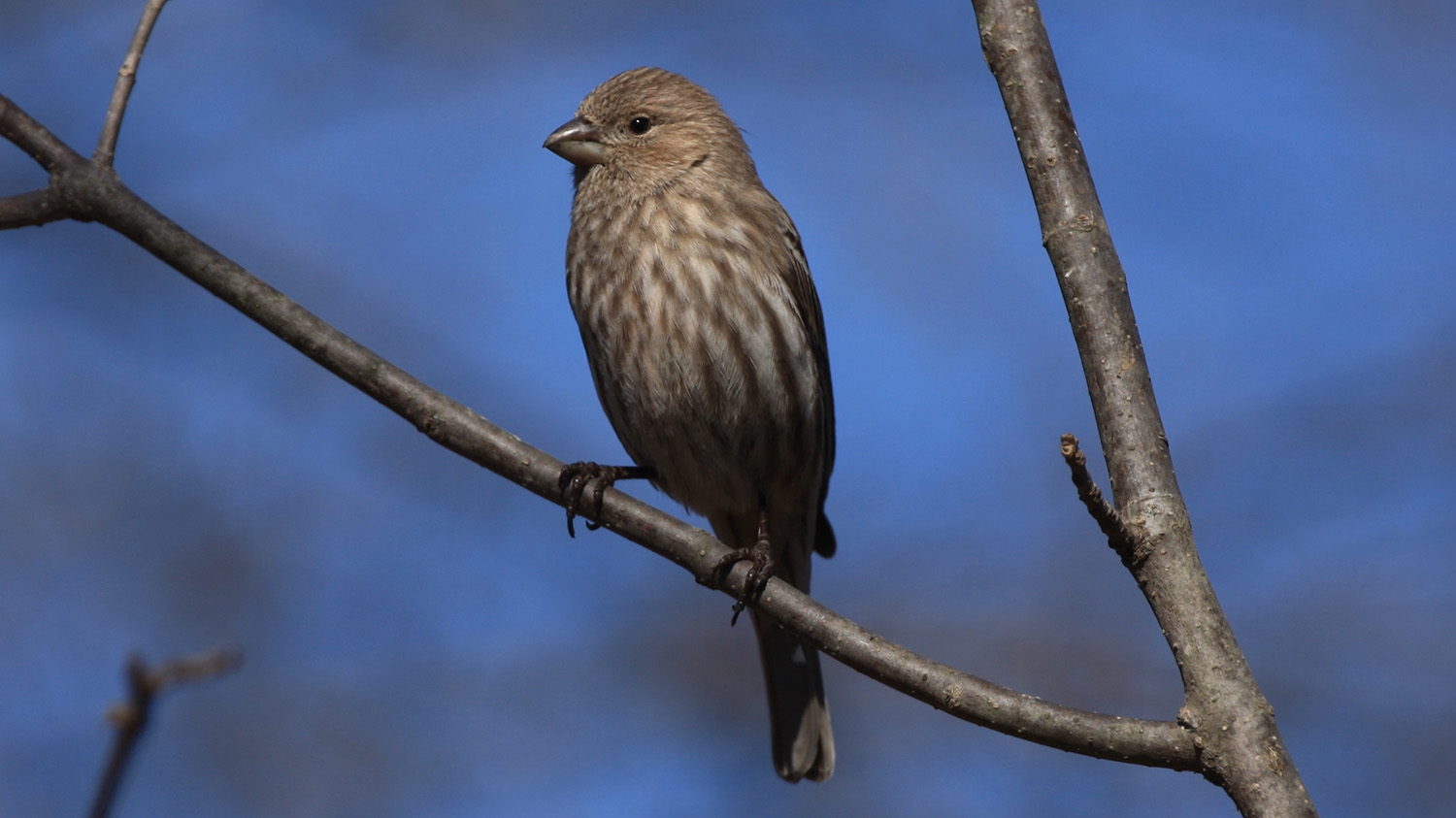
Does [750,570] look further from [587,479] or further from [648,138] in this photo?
[648,138]

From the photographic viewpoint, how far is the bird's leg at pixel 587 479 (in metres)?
4.22

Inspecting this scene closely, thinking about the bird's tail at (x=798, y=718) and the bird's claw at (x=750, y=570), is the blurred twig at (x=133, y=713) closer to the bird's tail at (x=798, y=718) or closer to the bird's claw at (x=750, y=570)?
the bird's claw at (x=750, y=570)

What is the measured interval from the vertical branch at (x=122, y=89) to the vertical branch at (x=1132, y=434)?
227 cm

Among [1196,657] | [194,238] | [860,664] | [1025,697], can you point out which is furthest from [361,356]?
[1196,657]

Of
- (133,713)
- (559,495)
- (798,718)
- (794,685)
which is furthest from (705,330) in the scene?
(133,713)

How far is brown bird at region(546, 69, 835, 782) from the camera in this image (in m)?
5.67

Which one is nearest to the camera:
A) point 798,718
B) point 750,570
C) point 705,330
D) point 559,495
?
point 559,495

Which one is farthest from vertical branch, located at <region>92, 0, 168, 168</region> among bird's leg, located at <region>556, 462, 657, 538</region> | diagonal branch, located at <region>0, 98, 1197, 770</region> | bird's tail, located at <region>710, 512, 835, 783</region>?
bird's tail, located at <region>710, 512, 835, 783</region>

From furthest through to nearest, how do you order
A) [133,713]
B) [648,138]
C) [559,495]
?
[648,138], [559,495], [133,713]

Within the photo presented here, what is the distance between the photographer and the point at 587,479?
4926mm

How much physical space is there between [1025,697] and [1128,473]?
574 millimetres

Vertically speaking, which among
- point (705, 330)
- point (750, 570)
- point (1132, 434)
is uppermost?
point (705, 330)

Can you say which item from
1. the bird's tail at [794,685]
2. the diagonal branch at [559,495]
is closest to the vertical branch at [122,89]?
the diagonal branch at [559,495]

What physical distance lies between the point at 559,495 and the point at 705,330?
179cm
